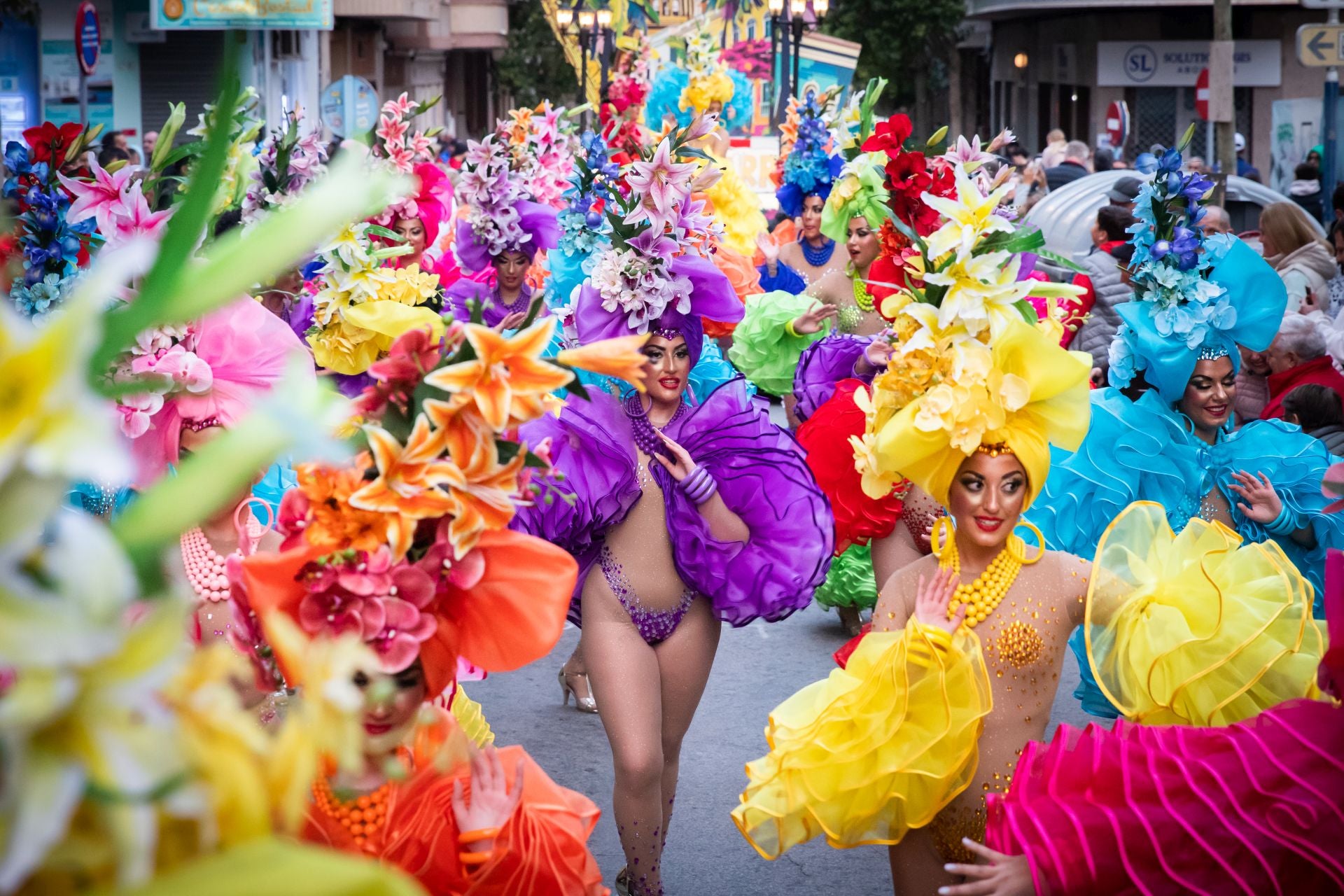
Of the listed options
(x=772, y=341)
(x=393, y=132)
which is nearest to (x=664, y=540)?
(x=772, y=341)

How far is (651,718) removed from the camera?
487cm

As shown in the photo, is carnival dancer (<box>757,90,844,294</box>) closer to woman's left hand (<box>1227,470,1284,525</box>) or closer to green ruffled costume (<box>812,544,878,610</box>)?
green ruffled costume (<box>812,544,878,610</box>)

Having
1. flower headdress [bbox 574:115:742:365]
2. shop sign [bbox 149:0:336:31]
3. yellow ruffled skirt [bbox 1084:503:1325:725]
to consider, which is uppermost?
shop sign [bbox 149:0:336:31]

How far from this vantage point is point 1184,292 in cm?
562

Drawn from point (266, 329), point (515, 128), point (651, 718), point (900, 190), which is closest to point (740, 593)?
point (651, 718)

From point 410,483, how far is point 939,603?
65.6 inches

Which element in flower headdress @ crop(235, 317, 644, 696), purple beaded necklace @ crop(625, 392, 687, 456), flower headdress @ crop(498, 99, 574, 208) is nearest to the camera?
flower headdress @ crop(235, 317, 644, 696)

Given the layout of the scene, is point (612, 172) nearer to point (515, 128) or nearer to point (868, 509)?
point (515, 128)

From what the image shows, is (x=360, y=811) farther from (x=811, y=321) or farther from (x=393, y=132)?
(x=393, y=132)

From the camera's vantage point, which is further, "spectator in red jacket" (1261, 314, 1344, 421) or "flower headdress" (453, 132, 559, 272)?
"flower headdress" (453, 132, 559, 272)

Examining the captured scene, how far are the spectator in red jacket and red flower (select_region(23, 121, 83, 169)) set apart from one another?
530 cm

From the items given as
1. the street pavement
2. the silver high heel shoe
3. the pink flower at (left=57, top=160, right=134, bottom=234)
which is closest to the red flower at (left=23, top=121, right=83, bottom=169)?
the pink flower at (left=57, top=160, right=134, bottom=234)

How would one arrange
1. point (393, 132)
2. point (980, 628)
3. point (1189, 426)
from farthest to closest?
point (393, 132) → point (1189, 426) → point (980, 628)

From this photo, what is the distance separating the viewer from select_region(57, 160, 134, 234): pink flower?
544cm
